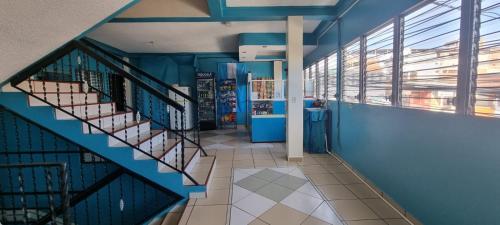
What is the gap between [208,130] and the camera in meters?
7.19

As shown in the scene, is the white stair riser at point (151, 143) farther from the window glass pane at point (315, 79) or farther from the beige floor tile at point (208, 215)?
the window glass pane at point (315, 79)

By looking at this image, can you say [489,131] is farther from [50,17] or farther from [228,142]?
[228,142]

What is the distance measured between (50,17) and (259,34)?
3.87 metres

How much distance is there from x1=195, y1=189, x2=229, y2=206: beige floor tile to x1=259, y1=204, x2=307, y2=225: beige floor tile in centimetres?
54

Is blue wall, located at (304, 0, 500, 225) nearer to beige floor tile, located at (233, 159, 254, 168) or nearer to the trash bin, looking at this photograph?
the trash bin

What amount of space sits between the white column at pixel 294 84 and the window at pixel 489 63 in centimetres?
241

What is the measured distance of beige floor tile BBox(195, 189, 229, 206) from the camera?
8.33 ft

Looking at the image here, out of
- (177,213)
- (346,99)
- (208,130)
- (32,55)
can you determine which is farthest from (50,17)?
(208,130)

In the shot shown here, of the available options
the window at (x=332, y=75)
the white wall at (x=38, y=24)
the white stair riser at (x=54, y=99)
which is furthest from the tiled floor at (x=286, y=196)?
the white wall at (x=38, y=24)

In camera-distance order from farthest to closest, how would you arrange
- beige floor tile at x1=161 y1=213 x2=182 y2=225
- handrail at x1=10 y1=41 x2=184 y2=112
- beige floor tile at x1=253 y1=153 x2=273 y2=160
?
beige floor tile at x1=253 y1=153 x2=273 y2=160 < handrail at x1=10 y1=41 x2=184 y2=112 < beige floor tile at x1=161 y1=213 x2=182 y2=225

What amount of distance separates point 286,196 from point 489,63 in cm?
213

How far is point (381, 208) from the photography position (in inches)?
91.1

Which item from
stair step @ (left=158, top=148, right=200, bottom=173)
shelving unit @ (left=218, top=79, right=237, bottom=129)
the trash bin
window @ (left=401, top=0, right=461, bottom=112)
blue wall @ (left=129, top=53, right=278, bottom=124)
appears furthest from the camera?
shelving unit @ (left=218, top=79, right=237, bottom=129)

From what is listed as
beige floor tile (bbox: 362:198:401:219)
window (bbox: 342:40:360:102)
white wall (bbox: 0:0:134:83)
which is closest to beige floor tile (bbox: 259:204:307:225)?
beige floor tile (bbox: 362:198:401:219)
